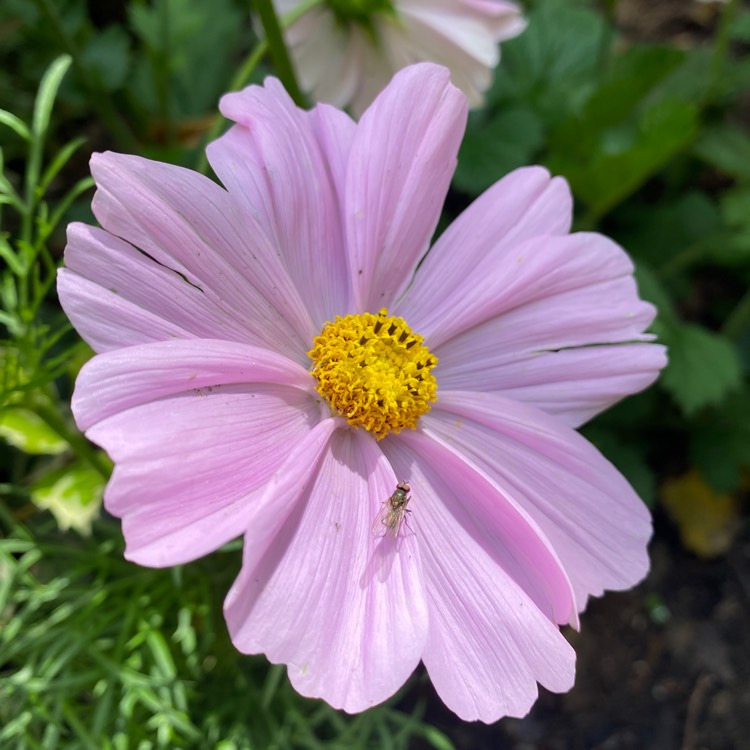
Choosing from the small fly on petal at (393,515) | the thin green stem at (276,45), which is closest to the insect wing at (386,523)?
the small fly on petal at (393,515)

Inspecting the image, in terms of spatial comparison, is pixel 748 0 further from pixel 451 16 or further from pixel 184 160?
pixel 184 160

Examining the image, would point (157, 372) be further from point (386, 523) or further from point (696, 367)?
point (696, 367)

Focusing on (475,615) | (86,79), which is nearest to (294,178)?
(475,615)

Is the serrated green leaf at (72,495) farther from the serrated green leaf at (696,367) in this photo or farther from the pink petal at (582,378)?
the serrated green leaf at (696,367)

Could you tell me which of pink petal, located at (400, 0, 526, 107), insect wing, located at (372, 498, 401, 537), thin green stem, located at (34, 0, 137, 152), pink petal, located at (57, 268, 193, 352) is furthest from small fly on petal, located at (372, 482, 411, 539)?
thin green stem, located at (34, 0, 137, 152)

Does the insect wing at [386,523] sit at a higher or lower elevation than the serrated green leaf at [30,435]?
higher

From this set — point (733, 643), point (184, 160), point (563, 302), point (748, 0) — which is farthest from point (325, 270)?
point (748, 0)
